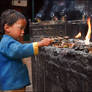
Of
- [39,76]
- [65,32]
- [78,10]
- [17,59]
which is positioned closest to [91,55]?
[17,59]

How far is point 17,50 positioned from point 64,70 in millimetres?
800

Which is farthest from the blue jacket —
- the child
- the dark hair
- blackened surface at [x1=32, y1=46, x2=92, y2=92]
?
blackened surface at [x1=32, y1=46, x2=92, y2=92]

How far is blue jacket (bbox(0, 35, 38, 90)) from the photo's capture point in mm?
2012

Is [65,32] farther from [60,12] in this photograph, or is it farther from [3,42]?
[3,42]

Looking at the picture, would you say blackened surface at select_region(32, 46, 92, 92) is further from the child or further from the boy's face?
the boy's face

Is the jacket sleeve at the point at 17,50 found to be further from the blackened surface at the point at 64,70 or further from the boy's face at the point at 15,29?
the blackened surface at the point at 64,70

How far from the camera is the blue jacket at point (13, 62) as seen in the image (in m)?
2.01

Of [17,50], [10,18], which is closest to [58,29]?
[10,18]

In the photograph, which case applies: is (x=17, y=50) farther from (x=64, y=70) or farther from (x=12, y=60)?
(x=64, y=70)

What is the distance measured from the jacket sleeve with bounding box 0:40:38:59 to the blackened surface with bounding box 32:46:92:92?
53 centimetres

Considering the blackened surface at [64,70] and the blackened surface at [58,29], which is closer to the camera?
the blackened surface at [64,70]

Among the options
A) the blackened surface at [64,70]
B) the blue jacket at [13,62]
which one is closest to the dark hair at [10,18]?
the blue jacket at [13,62]

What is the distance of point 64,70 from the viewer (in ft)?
8.56

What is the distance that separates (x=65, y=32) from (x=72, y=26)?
191 millimetres
